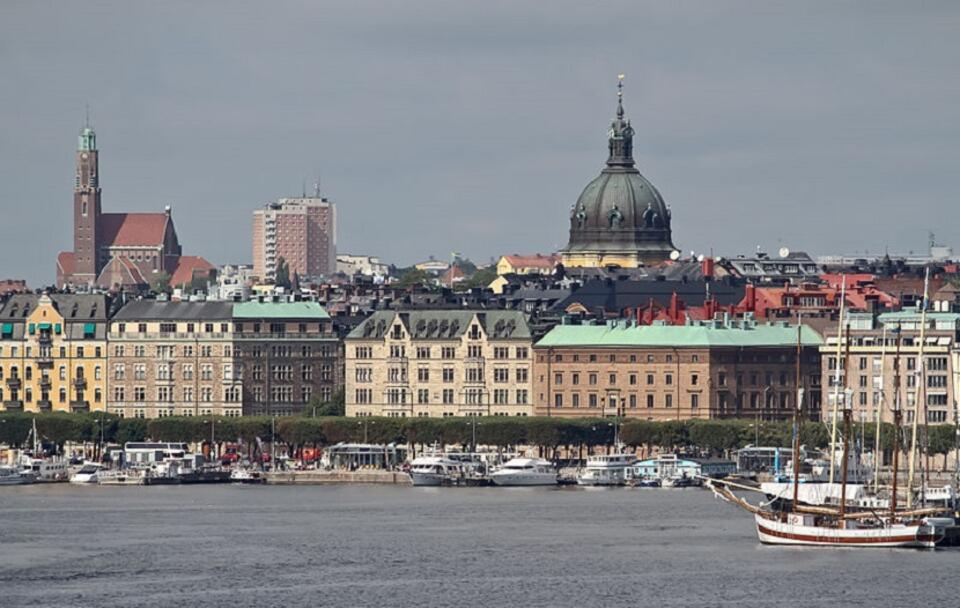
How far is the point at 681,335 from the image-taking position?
15512 cm

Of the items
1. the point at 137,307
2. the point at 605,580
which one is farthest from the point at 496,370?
the point at 605,580

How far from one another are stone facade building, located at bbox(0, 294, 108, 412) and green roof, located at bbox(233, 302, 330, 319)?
6.26m

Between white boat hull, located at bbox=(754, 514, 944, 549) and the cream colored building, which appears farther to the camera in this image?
the cream colored building

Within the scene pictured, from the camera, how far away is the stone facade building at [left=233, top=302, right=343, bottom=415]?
538 ft

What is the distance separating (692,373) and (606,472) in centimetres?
1410

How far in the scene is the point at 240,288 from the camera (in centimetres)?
18038

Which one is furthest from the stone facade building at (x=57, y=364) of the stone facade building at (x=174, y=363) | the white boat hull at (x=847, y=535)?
the white boat hull at (x=847, y=535)

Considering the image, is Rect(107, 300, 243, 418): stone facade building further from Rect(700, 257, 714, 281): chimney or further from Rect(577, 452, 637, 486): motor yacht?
Rect(700, 257, 714, 281): chimney

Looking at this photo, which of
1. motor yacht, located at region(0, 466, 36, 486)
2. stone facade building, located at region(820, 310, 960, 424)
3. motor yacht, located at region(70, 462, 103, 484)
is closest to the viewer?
stone facade building, located at region(820, 310, 960, 424)

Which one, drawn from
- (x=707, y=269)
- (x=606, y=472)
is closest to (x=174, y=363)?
(x=606, y=472)

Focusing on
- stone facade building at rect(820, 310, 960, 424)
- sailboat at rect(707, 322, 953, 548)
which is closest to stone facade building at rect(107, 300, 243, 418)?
stone facade building at rect(820, 310, 960, 424)

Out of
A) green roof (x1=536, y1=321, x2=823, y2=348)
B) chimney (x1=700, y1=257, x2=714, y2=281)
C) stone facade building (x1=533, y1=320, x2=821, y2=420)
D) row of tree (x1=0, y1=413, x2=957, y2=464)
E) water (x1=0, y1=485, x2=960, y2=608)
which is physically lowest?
water (x1=0, y1=485, x2=960, y2=608)

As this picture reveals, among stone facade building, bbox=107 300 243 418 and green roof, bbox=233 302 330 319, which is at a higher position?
green roof, bbox=233 302 330 319

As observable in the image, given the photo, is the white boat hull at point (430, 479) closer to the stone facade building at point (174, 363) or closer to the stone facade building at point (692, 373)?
the stone facade building at point (692, 373)
